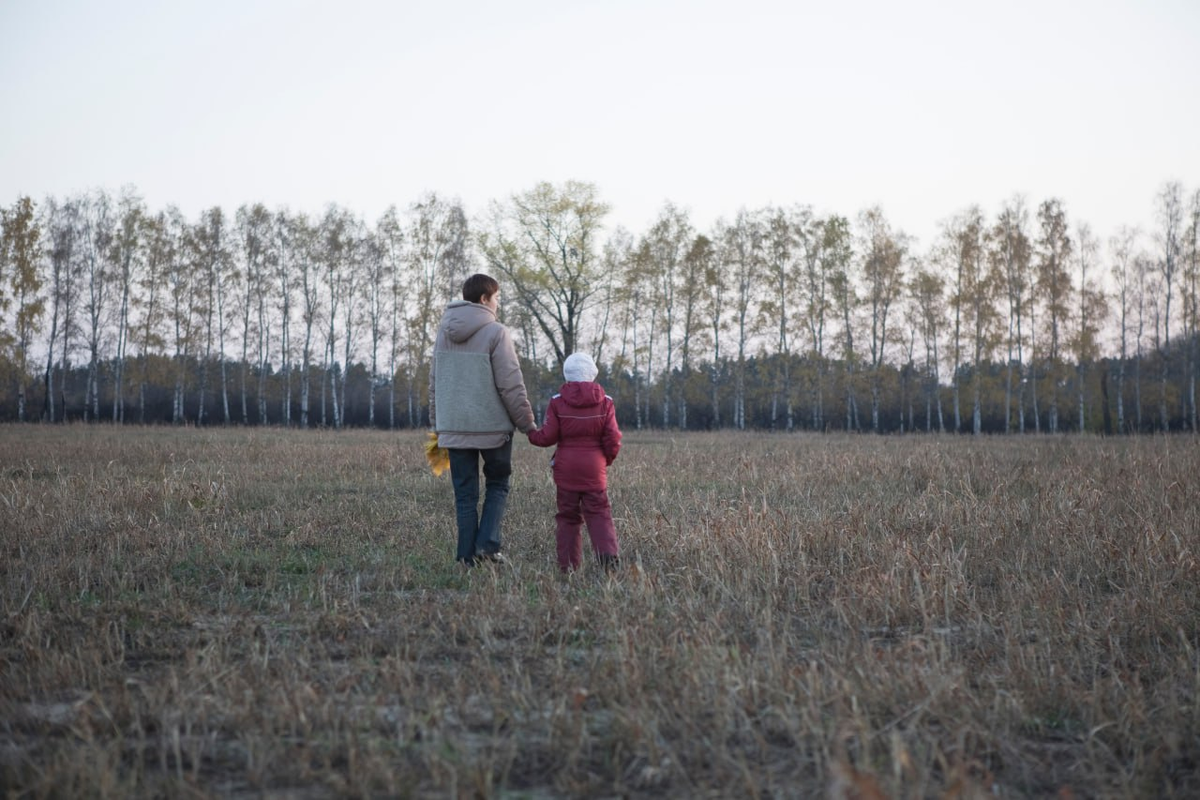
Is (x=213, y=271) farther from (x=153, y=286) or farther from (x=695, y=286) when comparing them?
(x=695, y=286)

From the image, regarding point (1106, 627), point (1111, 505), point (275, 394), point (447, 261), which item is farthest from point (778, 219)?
point (1106, 627)

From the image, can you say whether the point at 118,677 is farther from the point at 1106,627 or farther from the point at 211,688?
the point at 1106,627

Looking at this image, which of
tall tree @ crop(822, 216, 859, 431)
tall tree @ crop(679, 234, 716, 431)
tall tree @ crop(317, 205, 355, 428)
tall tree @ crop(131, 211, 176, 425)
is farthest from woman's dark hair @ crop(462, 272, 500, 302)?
tall tree @ crop(131, 211, 176, 425)

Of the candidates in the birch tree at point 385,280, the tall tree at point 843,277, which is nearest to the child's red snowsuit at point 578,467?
the tall tree at point 843,277

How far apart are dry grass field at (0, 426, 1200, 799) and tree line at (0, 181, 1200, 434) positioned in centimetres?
3170

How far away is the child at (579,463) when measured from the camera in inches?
225

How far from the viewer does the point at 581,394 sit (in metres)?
5.72

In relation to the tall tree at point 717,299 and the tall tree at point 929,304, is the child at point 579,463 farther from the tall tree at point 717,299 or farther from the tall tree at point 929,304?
the tall tree at point 929,304

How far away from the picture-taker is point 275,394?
5278cm

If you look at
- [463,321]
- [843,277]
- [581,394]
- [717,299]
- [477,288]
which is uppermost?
[843,277]

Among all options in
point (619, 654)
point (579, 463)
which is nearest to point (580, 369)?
point (579, 463)

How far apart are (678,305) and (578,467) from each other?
38.9 meters

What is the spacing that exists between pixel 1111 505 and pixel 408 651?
6638 millimetres

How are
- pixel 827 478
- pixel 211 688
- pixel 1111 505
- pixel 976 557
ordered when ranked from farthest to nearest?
pixel 827 478 < pixel 1111 505 < pixel 976 557 < pixel 211 688
